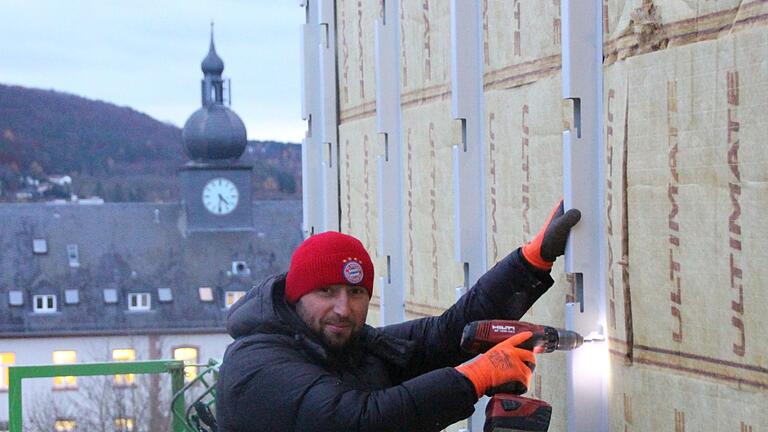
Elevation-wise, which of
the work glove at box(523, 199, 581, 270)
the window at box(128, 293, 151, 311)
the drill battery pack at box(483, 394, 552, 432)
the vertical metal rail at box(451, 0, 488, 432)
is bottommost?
the window at box(128, 293, 151, 311)

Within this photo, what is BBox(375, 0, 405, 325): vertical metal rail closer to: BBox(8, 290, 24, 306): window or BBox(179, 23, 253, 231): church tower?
BBox(179, 23, 253, 231): church tower

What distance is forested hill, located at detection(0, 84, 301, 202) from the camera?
56781 millimetres

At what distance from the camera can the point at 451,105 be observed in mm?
4074

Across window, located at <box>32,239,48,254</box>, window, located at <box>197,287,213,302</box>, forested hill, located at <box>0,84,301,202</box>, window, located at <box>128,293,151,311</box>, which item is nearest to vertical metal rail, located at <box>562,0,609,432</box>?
window, located at <box>197,287,213,302</box>

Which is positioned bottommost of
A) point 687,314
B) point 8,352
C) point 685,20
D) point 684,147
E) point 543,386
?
point 8,352

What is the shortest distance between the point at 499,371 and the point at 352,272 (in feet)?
1.45

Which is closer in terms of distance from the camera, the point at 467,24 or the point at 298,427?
the point at 298,427

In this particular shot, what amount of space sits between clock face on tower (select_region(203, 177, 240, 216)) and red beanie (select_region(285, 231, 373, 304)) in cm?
5169

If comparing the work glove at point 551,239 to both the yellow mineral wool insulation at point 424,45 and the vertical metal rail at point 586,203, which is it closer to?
the vertical metal rail at point 586,203

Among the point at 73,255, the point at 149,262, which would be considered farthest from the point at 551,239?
the point at 73,255

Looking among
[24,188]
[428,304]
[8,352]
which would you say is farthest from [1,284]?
[428,304]

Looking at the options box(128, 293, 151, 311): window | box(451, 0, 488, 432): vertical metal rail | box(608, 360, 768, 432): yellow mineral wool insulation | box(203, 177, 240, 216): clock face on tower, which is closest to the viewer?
box(608, 360, 768, 432): yellow mineral wool insulation

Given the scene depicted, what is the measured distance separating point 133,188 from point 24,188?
484 cm

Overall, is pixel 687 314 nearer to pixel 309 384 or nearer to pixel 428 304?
pixel 309 384
